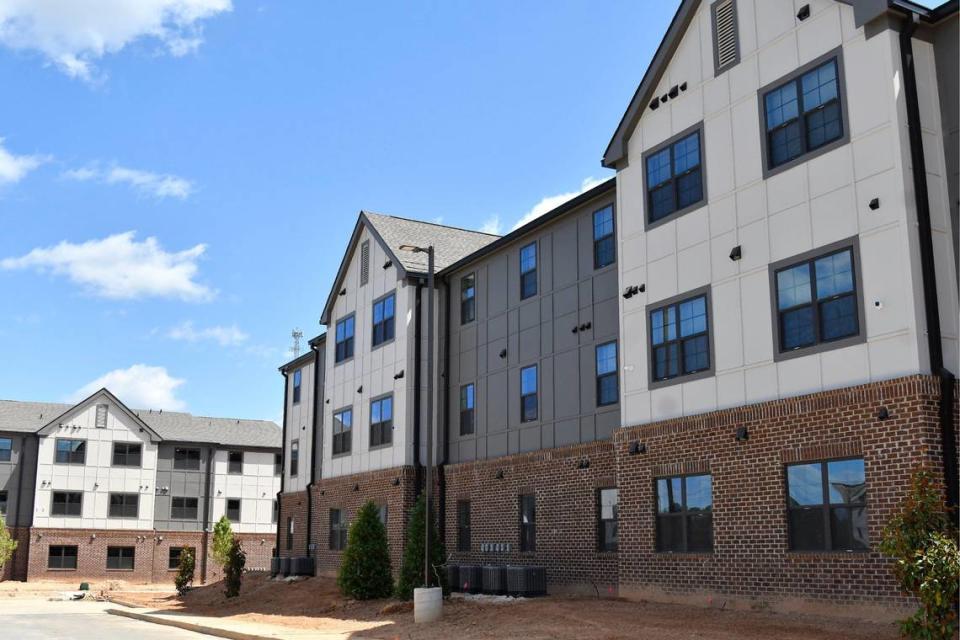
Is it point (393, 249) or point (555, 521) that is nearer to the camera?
point (555, 521)

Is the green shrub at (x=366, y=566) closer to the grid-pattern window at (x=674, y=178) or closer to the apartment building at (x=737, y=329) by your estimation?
the apartment building at (x=737, y=329)

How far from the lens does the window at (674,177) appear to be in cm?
2145

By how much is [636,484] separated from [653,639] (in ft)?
20.1

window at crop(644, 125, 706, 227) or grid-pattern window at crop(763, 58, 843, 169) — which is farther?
window at crop(644, 125, 706, 227)

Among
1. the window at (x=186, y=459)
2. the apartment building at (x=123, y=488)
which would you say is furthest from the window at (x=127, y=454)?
the window at (x=186, y=459)

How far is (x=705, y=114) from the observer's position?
21.3 m

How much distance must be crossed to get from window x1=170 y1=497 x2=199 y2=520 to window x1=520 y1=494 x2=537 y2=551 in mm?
43144

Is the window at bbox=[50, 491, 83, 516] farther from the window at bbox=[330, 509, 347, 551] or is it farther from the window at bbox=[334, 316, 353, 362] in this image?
the window at bbox=[334, 316, 353, 362]

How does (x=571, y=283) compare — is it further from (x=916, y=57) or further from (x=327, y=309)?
(x=327, y=309)

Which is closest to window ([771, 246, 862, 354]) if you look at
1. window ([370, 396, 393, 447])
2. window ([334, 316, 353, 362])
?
window ([370, 396, 393, 447])

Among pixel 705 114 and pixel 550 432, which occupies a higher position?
pixel 705 114

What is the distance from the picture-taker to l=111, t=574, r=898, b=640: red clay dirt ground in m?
16.3

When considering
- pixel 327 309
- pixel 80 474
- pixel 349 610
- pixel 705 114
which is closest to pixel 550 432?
pixel 349 610

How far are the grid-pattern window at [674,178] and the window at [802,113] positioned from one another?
6.77ft
